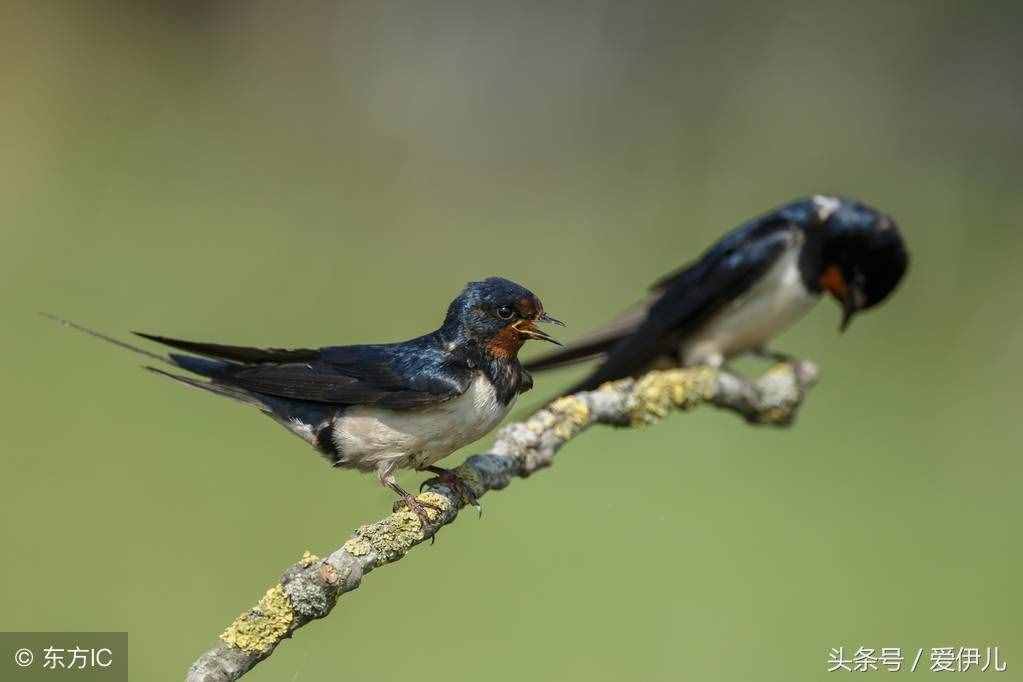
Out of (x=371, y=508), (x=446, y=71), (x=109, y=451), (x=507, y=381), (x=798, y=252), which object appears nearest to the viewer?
(x=507, y=381)

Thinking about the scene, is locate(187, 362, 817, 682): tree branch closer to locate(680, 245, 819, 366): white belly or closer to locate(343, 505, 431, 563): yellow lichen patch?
locate(343, 505, 431, 563): yellow lichen patch

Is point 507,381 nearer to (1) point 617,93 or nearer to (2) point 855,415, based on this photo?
(2) point 855,415

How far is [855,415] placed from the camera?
217 inches

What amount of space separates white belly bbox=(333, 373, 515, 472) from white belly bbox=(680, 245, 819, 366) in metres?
1.54

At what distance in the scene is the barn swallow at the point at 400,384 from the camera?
2.17 metres

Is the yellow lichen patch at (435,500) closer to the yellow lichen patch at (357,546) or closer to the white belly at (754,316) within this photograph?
the yellow lichen patch at (357,546)

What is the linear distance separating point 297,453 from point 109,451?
2.11 feet

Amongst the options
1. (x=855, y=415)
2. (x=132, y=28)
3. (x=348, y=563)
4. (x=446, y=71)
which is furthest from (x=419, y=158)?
(x=348, y=563)

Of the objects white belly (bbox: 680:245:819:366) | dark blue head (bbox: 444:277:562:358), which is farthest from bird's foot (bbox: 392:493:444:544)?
white belly (bbox: 680:245:819:366)

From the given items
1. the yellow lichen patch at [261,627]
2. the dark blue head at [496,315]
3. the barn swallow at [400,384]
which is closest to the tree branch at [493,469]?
the yellow lichen patch at [261,627]

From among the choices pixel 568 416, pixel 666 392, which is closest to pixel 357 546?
pixel 568 416

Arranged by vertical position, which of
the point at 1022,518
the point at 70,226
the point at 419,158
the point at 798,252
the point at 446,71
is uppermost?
the point at 446,71

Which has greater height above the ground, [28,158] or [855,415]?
[28,158]

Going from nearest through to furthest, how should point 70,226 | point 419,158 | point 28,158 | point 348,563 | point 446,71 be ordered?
point 348,563 → point 70,226 → point 28,158 → point 419,158 → point 446,71
